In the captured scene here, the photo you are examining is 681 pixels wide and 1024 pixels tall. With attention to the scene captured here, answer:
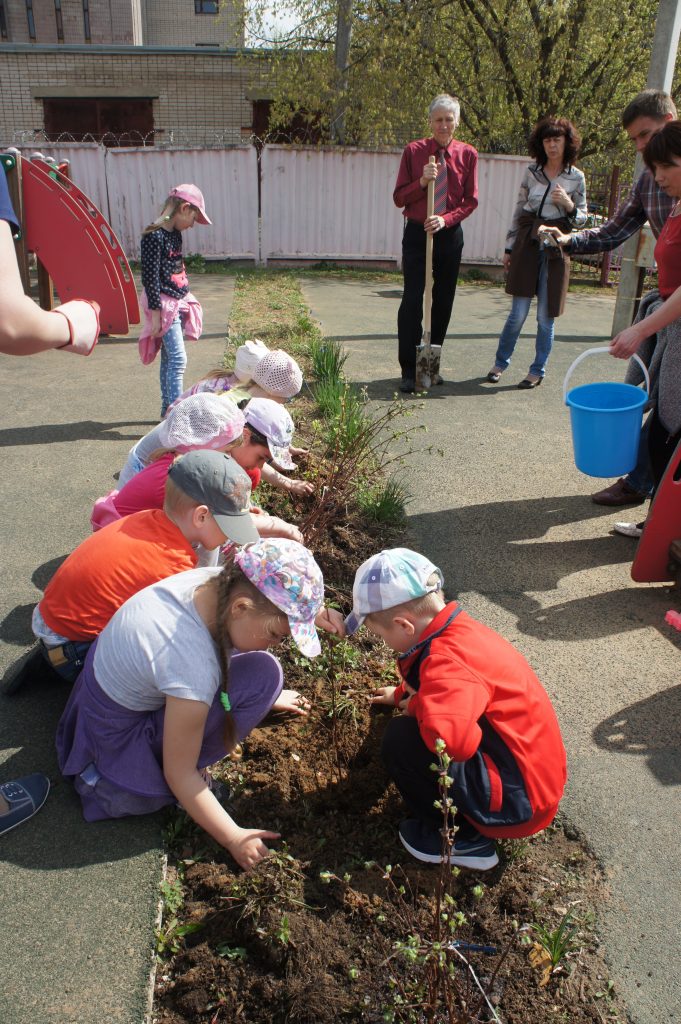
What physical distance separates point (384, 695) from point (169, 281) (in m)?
3.47

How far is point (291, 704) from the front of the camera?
2.72 m

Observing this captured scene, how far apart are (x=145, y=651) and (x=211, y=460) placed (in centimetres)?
67

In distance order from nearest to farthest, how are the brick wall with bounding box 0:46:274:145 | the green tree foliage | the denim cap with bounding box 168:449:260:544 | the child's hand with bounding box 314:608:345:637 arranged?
the child's hand with bounding box 314:608:345:637
the denim cap with bounding box 168:449:260:544
the green tree foliage
the brick wall with bounding box 0:46:274:145

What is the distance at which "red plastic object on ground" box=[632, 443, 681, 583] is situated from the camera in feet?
11.3

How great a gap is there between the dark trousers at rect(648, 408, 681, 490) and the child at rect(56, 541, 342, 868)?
90.5 inches

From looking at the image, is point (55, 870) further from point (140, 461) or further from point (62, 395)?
point (62, 395)

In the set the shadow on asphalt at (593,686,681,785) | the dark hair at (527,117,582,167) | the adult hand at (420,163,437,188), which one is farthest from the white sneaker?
the dark hair at (527,117,582,167)

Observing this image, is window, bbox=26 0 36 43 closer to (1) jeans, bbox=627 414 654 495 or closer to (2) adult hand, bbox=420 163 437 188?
(2) adult hand, bbox=420 163 437 188

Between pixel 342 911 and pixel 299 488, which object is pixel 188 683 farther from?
pixel 299 488

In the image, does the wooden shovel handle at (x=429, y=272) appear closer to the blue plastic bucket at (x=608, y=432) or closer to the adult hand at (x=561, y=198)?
the adult hand at (x=561, y=198)

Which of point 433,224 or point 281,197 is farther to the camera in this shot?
point 281,197

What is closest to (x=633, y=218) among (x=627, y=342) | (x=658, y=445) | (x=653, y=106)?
(x=653, y=106)

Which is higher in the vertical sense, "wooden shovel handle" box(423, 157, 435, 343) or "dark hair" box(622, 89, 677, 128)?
"dark hair" box(622, 89, 677, 128)

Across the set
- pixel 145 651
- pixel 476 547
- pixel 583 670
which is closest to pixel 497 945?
pixel 145 651
